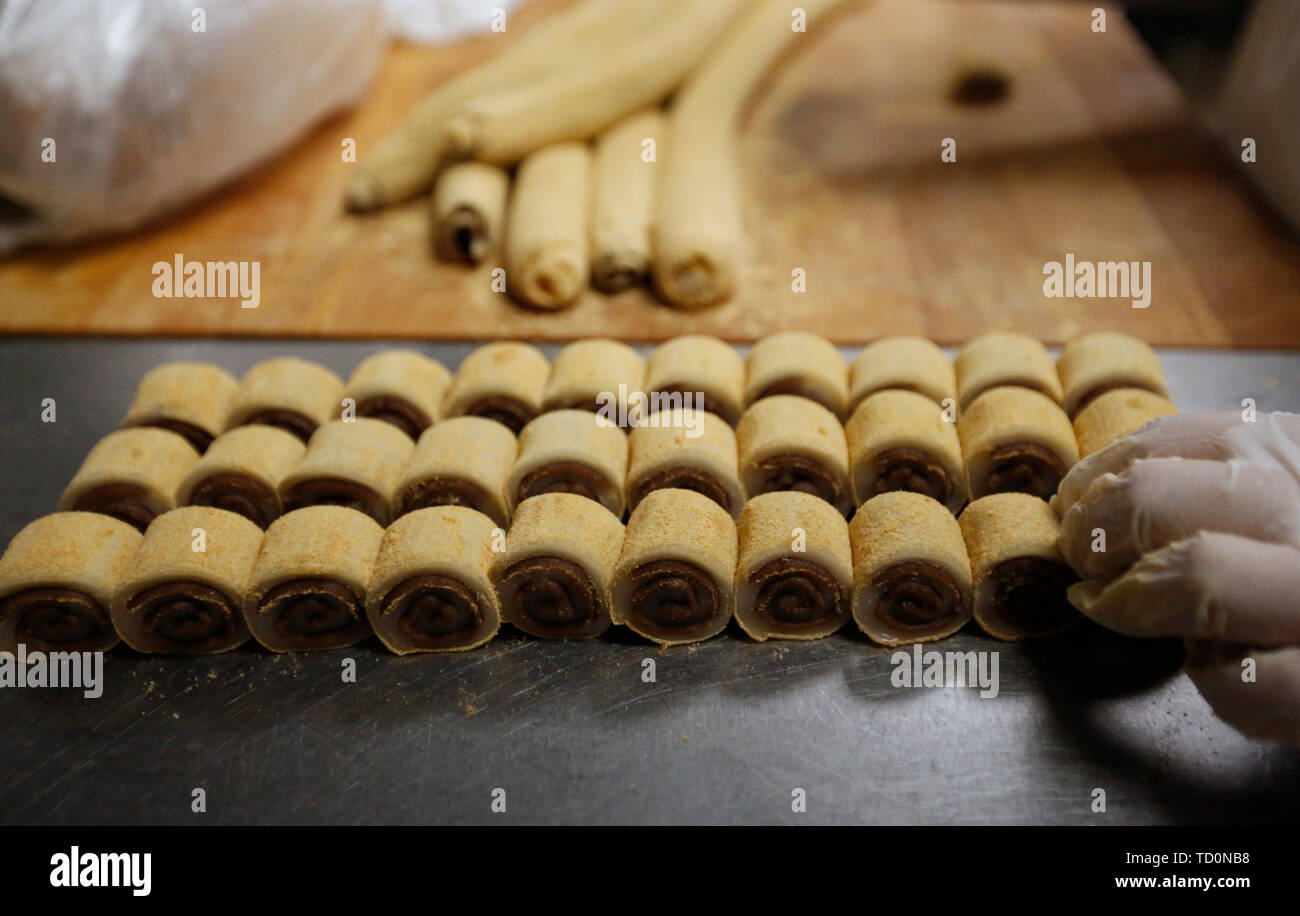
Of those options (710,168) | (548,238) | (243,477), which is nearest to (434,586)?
(243,477)

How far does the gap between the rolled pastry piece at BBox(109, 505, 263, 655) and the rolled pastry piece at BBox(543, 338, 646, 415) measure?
108 centimetres

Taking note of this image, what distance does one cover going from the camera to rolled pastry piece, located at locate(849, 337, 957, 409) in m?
3.53

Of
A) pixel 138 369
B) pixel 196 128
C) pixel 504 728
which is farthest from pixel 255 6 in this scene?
pixel 504 728

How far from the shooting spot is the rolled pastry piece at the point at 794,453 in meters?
3.26

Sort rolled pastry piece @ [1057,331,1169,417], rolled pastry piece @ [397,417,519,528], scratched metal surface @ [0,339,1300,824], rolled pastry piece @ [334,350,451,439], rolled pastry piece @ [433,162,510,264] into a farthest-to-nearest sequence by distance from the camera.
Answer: rolled pastry piece @ [433,162,510,264], rolled pastry piece @ [334,350,451,439], rolled pastry piece @ [1057,331,1169,417], rolled pastry piece @ [397,417,519,528], scratched metal surface @ [0,339,1300,824]

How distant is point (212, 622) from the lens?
2.97 m

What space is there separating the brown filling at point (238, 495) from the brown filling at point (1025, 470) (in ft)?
7.18

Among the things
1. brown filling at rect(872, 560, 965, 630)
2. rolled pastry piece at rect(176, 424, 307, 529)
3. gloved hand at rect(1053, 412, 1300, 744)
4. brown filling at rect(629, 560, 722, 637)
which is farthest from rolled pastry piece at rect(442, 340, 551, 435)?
gloved hand at rect(1053, 412, 1300, 744)

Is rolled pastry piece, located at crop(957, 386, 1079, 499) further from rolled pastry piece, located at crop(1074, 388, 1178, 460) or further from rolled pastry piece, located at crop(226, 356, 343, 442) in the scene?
rolled pastry piece, located at crop(226, 356, 343, 442)

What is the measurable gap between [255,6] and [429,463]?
324 centimetres

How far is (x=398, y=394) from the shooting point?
11.7 feet

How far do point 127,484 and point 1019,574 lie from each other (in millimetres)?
2600
